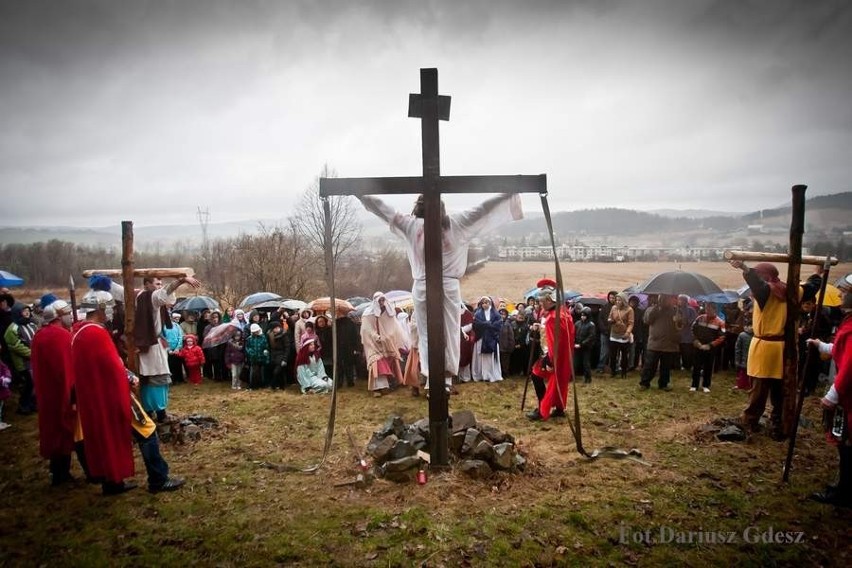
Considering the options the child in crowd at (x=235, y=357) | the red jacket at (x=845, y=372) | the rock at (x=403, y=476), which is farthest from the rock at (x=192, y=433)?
the red jacket at (x=845, y=372)

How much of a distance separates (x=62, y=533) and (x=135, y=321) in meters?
3.18

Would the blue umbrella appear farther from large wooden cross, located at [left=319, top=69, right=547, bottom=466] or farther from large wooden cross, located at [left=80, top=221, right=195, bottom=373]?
large wooden cross, located at [left=319, top=69, right=547, bottom=466]

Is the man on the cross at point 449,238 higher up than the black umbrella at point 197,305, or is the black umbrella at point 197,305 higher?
the man on the cross at point 449,238

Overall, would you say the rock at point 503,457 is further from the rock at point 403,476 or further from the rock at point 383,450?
the rock at point 383,450

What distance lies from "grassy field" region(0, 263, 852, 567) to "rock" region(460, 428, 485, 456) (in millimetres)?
340

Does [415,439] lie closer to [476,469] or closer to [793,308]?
[476,469]

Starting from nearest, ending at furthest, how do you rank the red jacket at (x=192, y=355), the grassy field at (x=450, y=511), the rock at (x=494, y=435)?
1. the grassy field at (x=450, y=511)
2. the rock at (x=494, y=435)
3. the red jacket at (x=192, y=355)

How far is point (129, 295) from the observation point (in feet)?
21.1

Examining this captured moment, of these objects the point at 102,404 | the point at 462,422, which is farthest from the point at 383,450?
the point at 102,404

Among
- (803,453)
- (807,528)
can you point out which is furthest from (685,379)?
(807,528)

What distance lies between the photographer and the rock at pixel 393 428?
18.5 feet

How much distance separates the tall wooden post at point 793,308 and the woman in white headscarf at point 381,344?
6996 millimetres

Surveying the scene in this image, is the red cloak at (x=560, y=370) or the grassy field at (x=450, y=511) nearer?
the grassy field at (x=450, y=511)

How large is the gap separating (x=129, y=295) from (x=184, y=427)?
7.20 feet
